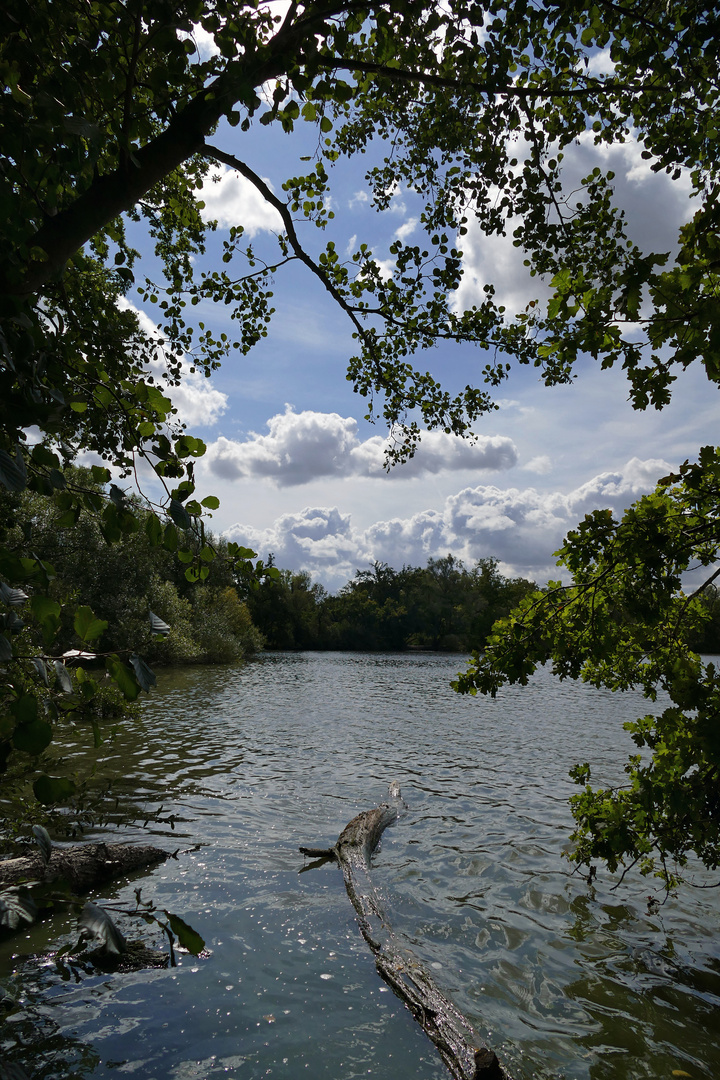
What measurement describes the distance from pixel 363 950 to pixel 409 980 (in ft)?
3.04

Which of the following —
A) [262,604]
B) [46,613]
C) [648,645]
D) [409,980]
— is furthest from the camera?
[262,604]

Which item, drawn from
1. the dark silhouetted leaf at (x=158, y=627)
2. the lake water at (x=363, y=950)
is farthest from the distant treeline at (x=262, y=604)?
the lake water at (x=363, y=950)

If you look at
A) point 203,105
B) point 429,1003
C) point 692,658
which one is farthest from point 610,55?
point 429,1003

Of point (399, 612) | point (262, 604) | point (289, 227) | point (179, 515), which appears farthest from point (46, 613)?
point (399, 612)

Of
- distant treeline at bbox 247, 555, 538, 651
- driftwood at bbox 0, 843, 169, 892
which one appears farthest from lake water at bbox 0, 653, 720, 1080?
distant treeline at bbox 247, 555, 538, 651

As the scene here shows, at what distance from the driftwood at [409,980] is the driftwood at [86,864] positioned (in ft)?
7.29

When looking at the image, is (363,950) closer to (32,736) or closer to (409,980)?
(409,980)

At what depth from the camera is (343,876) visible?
7855mm

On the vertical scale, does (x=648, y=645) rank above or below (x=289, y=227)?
below

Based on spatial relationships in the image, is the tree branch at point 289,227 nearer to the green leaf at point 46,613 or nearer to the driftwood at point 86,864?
the green leaf at point 46,613

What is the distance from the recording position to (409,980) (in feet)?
17.4

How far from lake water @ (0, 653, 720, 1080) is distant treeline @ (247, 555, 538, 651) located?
249 feet

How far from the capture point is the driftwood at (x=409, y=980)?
422cm

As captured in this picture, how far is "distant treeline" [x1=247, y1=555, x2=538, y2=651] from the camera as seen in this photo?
91.2 meters
